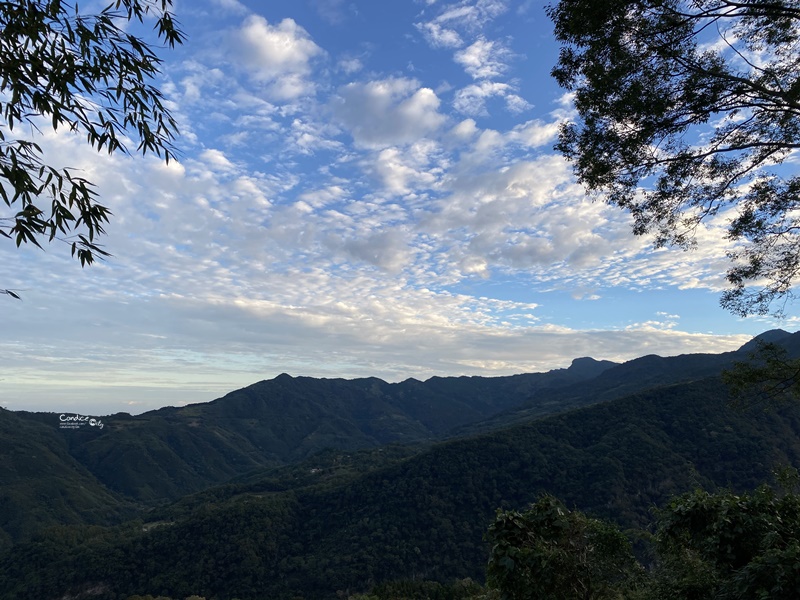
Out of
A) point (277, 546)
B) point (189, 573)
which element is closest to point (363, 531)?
point (277, 546)

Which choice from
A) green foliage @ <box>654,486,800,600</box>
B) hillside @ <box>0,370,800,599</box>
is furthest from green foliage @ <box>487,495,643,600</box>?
hillside @ <box>0,370,800,599</box>

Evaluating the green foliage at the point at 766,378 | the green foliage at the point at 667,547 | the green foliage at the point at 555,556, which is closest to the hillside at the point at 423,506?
the green foliage at the point at 555,556

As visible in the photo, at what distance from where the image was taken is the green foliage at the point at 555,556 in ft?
29.7

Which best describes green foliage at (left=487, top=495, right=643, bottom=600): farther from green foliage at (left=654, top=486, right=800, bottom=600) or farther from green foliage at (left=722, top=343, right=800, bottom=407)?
green foliage at (left=722, top=343, right=800, bottom=407)

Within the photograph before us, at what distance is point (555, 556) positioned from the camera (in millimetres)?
9086

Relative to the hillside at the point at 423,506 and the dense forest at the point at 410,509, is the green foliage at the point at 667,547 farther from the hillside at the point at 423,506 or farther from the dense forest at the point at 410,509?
the hillside at the point at 423,506

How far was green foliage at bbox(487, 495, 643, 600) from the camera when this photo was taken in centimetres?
904

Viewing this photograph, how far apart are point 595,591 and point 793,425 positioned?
518ft

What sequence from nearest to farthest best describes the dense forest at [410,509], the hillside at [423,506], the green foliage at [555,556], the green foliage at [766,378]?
the green foliage at [555,556]
the green foliage at [766,378]
the dense forest at [410,509]
the hillside at [423,506]

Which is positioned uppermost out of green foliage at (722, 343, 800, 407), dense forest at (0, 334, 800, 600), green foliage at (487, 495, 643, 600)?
green foliage at (722, 343, 800, 407)

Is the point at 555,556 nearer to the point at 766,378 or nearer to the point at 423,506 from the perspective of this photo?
the point at 766,378

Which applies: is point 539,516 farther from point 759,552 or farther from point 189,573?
point 189,573

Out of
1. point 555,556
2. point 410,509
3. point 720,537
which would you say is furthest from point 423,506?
point 720,537

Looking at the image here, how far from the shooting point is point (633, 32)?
32.5 ft
